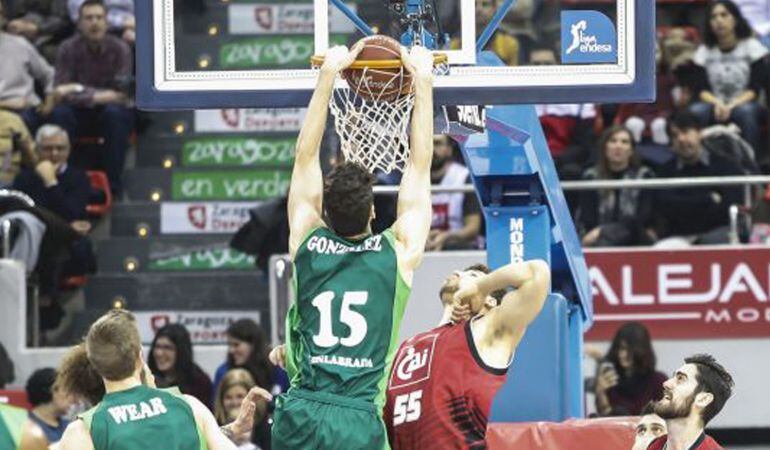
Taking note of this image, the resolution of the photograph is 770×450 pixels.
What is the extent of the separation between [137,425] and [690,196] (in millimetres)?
7822

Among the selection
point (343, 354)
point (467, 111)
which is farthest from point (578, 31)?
point (343, 354)

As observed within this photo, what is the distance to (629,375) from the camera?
1366 centimetres

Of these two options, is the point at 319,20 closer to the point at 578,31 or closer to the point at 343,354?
the point at 578,31

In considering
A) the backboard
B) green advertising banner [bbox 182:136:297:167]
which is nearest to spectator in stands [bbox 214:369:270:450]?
the backboard

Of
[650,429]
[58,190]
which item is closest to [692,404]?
[650,429]

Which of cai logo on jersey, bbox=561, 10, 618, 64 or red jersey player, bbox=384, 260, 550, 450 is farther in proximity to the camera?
cai logo on jersey, bbox=561, 10, 618, 64

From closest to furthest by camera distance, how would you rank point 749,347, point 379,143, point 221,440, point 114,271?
point 221,440 < point 379,143 < point 749,347 < point 114,271

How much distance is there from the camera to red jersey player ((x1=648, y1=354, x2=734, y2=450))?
9.35 meters

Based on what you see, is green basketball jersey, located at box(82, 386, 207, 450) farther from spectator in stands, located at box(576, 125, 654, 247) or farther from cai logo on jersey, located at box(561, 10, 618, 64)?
spectator in stands, located at box(576, 125, 654, 247)

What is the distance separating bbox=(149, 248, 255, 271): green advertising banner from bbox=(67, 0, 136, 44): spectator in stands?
1.79m

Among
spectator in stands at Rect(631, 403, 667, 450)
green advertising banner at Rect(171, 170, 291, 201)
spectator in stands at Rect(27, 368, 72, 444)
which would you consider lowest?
spectator in stands at Rect(27, 368, 72, 444)

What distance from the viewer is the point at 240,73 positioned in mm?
9695

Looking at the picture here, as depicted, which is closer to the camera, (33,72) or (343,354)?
(343,354)

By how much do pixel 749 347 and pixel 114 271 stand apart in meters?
4.87
